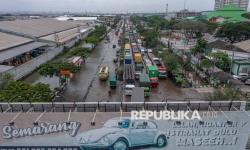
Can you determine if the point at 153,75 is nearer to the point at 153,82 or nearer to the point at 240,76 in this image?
the point at 153,82

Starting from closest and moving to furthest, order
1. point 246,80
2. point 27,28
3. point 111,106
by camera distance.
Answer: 1. point 111,106
2. point 246,80
3. point 27,28

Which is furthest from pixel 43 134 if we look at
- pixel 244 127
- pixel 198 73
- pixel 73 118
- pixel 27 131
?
pixel 198 73

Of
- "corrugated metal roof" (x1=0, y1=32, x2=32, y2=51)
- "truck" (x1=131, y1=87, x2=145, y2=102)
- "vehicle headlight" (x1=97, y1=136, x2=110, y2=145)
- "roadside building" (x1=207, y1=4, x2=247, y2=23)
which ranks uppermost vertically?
"roadside building" (x1=207, y1=4, x2=247, y2=23)

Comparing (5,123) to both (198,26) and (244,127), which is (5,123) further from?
(198,26)

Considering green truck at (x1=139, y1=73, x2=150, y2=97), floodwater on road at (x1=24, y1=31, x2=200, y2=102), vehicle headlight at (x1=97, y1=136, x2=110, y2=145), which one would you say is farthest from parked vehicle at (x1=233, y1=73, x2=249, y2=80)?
vehicle headlight at (x1=97, y1=136, x2=110, y2=145)

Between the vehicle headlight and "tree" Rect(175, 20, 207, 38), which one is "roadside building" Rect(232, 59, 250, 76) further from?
"tree" Rect(175, 20, 207, 38)

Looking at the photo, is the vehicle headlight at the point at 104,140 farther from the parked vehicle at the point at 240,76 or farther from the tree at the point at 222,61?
the tree at the point at 222,61

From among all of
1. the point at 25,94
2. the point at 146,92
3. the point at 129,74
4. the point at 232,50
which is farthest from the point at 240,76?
the point at 25,94
